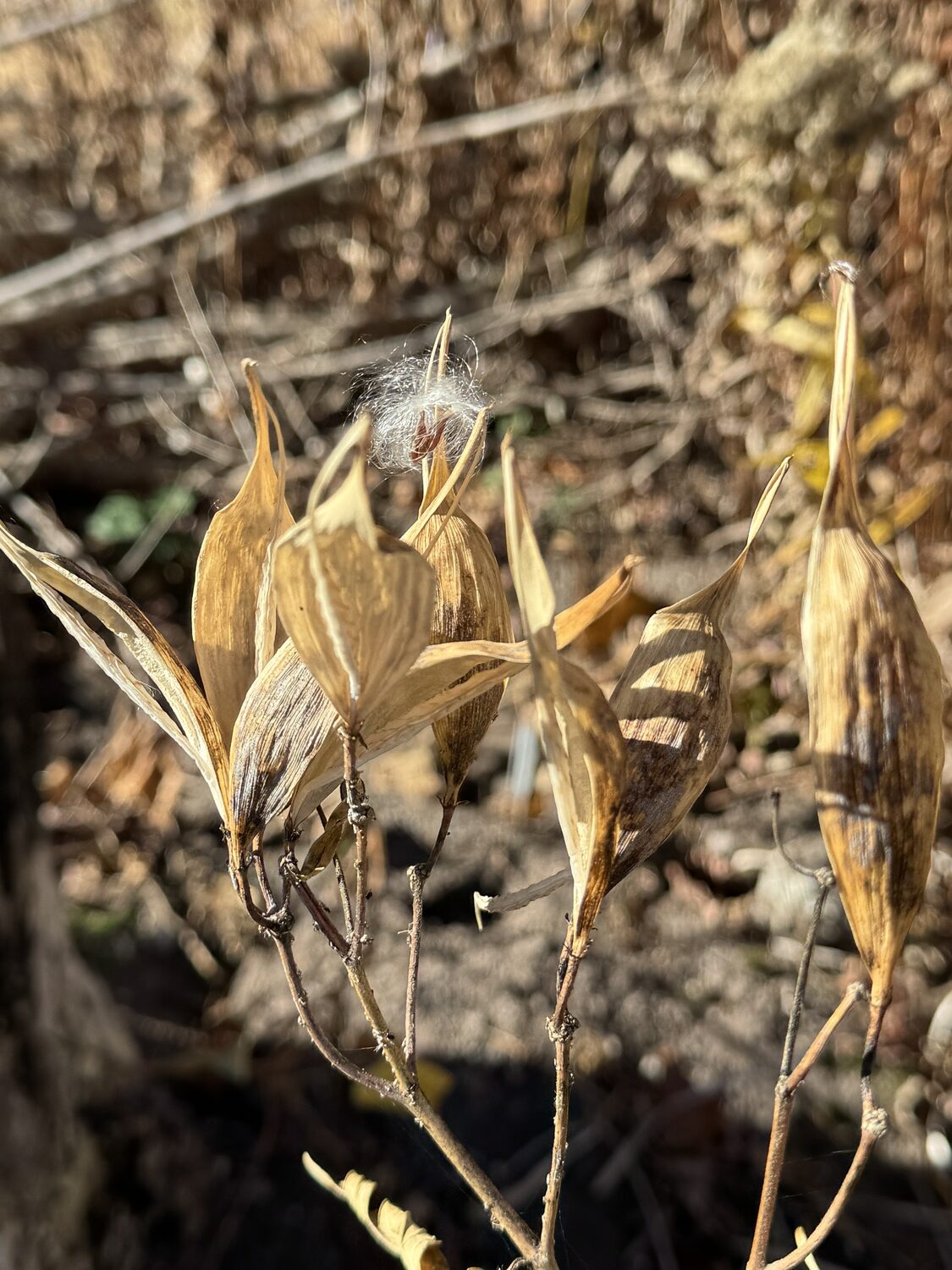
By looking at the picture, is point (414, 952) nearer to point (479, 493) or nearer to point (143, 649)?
point (143, 649)

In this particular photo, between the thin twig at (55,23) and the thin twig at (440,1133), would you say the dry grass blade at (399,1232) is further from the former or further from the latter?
the thin twig at (55,23)

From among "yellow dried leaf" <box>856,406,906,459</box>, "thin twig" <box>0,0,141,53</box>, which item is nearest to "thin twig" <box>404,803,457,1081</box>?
"yellow dried leaf" <box>856,406,906,459</box>

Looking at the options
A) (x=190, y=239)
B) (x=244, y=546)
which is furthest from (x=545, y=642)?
(x=190, y=239)

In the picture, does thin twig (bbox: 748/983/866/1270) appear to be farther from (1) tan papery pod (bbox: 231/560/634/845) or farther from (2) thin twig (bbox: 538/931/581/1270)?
(1) tan papery pod (bbox: 231/560/634/845)

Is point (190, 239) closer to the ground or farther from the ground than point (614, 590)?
farther from the ground

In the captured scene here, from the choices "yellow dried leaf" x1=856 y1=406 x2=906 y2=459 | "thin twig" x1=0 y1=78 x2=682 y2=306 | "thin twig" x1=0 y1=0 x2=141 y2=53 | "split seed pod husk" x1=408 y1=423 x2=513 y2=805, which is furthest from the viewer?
"thin twig" x1=0 y1=0 x2=141 y2=53

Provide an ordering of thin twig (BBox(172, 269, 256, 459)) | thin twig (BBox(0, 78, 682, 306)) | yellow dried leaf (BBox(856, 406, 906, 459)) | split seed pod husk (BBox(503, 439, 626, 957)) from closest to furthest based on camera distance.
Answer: split seed pod husk (BBox(503, 439, 626, 957)) < yellow dried leaf (BBox(856, 406, 906, 459)) < thin twig (BBox(0, 78, 682, 306)) < thin twig (BBox(172, 269, 256, 459))

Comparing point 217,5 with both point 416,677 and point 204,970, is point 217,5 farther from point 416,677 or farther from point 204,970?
point 416,677
